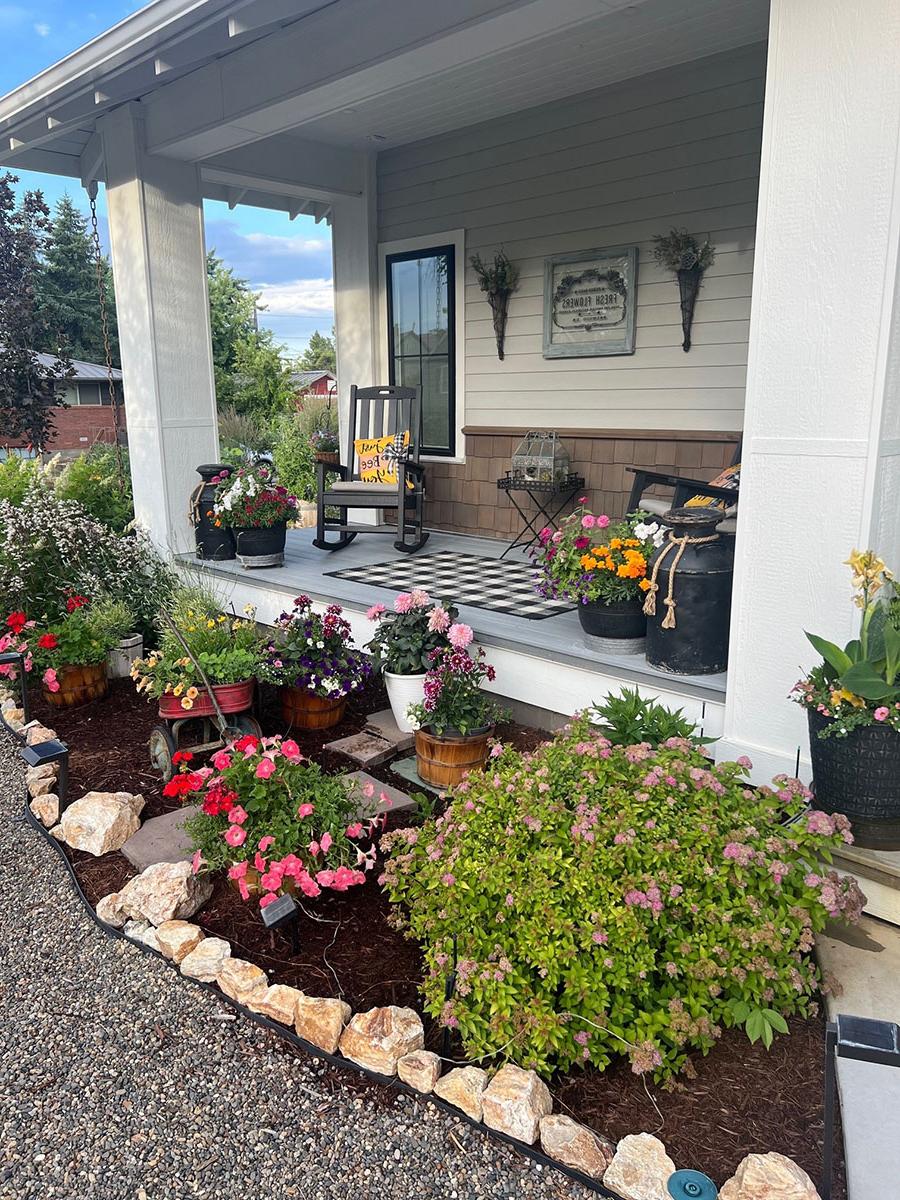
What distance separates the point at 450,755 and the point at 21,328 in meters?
7.87

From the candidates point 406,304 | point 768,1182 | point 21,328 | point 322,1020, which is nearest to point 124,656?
point 322,1020

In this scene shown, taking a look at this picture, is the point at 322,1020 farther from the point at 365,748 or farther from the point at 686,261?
the point at 686,261

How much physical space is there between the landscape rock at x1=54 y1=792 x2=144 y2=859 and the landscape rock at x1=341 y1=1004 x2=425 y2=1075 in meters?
1.25

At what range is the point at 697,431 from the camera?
4.59 m

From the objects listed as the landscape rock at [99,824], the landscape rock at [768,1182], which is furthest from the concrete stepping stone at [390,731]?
the landscape rock at [768,1182]

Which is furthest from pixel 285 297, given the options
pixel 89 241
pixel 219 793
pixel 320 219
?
pixel 219 793

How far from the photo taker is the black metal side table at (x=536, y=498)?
499 cm

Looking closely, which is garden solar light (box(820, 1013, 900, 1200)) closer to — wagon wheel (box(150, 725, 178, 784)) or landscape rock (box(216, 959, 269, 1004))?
landscape rock (box(216, 959, 269, 1004))

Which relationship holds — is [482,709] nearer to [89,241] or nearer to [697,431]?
[697,431]

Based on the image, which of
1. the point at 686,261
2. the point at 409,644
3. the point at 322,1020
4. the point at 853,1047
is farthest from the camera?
the point at 686,261

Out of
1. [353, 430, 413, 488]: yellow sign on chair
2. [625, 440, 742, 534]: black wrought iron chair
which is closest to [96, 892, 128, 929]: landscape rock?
[625, 440, 742, 534]: black wrought iron chair

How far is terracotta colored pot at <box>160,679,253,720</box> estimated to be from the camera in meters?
3.13

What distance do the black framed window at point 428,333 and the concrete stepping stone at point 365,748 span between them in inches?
120

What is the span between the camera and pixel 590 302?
495 cm
